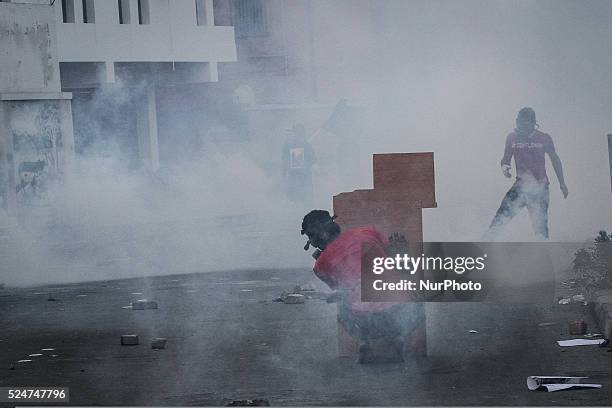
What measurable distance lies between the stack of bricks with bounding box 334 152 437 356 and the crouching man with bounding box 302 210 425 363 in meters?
0.06

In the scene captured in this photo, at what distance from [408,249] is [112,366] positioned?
1714 mm

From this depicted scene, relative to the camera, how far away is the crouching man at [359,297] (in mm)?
7320

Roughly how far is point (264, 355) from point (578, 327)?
68.4 inches

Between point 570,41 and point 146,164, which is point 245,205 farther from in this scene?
point 570,41

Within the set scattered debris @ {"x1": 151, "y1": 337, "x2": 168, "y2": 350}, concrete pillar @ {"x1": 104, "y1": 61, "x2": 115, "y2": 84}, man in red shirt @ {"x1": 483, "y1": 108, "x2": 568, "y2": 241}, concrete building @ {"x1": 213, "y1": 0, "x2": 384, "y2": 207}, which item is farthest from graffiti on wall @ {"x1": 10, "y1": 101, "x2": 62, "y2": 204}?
scattered debris @ {"x1": 151, "y1": 337, "x2": 168, "y2": 350}

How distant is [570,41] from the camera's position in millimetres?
10938

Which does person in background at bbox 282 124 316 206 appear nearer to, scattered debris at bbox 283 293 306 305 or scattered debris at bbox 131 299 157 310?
scattered debris at bbox 283 293 306 305

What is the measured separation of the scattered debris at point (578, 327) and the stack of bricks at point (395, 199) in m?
1.32

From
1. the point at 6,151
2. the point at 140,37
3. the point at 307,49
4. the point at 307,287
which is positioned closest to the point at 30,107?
the point at 6,151

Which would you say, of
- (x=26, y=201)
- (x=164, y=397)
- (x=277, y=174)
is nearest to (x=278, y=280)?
(x=277, y=174)

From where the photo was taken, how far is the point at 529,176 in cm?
988

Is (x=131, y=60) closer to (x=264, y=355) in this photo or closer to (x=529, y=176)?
(x=529, y=176)

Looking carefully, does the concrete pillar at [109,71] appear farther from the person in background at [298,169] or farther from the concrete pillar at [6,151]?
the person in background at [298,169]

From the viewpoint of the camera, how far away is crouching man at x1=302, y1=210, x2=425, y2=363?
7.32m
